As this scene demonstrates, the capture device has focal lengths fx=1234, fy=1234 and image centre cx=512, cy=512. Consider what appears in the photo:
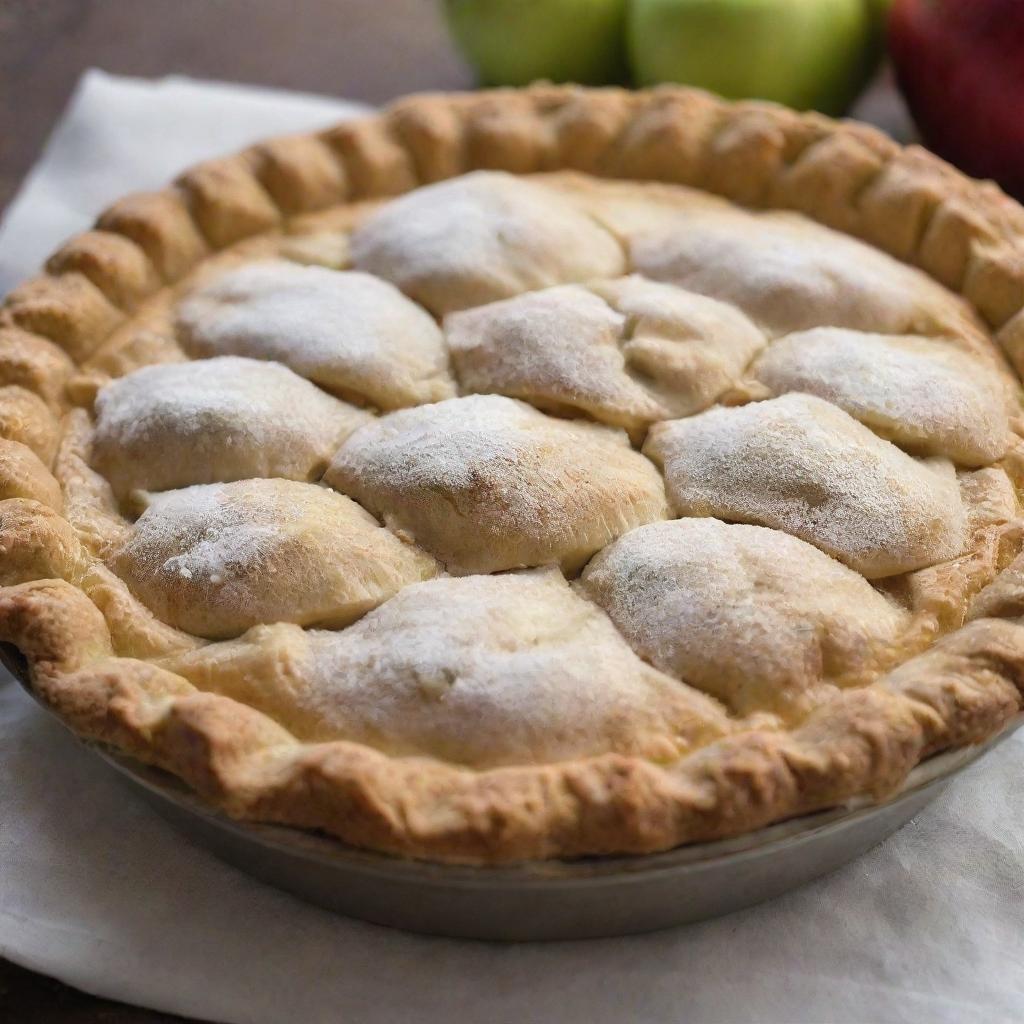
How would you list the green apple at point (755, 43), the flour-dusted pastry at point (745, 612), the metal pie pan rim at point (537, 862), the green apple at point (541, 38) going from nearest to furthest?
the metal pie pan rim at point (537, 862) < the flour-dusted pastry at point (745, 612) < the green apple at point (755, 43) < the green apple at point (541, 38)

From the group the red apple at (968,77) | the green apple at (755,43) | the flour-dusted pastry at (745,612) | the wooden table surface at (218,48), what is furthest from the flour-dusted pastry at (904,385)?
the wooden table surface at (218,48)

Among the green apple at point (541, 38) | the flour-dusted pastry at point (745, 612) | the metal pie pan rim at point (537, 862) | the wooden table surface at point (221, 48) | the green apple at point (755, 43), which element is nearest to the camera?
the metal pie pan rim at point (537, 862)

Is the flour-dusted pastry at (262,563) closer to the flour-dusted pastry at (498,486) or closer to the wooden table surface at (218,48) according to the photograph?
the flour-dusted pastry at (498,486)

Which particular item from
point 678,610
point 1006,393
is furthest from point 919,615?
point 1006,393

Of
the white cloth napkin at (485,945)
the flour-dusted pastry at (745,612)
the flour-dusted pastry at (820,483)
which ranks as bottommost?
the white cloth napkin at (485,945)

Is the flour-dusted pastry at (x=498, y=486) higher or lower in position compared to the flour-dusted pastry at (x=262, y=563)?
higher

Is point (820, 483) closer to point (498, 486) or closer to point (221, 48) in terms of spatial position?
point (498, 486)

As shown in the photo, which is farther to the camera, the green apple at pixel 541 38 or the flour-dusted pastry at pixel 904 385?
the green apple at pixel 541 38

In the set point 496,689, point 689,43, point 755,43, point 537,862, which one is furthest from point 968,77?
point 537,862
